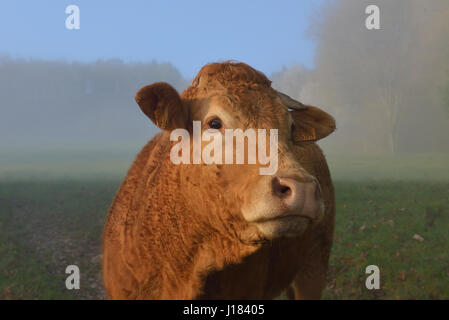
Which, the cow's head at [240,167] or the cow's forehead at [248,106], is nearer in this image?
the cow's head at [240,167]

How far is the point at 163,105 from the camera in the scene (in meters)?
2.78

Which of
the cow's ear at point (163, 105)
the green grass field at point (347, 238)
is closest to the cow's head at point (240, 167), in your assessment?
the cow's ear at point (163, 105)

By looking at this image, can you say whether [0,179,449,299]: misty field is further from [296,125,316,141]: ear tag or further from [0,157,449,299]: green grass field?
[296,125,316,141]: ear tag

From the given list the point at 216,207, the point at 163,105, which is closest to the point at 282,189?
the point at 216,207

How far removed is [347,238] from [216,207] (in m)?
7.78

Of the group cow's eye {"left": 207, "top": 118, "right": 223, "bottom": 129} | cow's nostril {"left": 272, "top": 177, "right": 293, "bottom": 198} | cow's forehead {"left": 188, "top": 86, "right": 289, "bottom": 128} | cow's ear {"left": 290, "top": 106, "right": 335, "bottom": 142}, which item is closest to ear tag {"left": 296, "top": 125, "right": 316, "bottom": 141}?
cow's ear {"left": 290, "top": 106, "right": 335, "bottom": 142}

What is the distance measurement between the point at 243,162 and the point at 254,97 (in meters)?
0.52

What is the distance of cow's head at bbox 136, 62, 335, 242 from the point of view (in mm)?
2107

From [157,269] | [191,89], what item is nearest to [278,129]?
[191,89]

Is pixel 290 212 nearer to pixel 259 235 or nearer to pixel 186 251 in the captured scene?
pixel 259 235

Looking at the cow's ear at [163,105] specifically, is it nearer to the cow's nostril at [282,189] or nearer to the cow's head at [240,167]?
the cow's head at [240,167]

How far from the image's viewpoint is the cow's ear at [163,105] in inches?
106

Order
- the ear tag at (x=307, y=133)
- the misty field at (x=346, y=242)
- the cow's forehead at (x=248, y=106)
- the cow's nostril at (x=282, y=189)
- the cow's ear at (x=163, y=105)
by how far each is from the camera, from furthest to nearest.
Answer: the misty field at (x=346, y=242) < the ear tag at (x=307, y=133) < the cow's ear at (x=163, y=105) < the cow's forehead at (x=248, y=106) < the cow's nostril at (x=282, y=189)

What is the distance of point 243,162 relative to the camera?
240 centimetres
